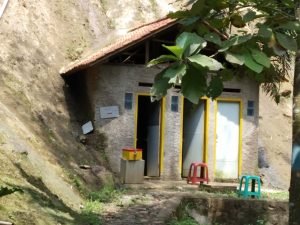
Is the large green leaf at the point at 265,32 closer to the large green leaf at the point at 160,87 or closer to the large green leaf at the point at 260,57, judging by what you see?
the large green leaf at the point at 260,57

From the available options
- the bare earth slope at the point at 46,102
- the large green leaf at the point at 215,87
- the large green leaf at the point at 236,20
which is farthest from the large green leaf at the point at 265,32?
the bare earth slope at the point at 46,102

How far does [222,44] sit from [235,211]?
8814 millimetres

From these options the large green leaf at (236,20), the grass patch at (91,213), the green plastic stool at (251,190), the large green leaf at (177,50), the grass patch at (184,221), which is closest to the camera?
the large green leaf at (177,50)

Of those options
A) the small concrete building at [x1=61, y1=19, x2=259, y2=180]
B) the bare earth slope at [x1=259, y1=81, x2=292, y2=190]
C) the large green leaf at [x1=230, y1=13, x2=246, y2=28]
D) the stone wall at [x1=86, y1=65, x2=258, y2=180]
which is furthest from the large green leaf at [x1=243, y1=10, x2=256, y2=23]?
the bare earth slope at [x1=259, y1=81, x2=292, y2=190]

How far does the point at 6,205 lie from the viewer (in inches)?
273

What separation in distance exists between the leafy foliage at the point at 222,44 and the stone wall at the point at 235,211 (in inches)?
294

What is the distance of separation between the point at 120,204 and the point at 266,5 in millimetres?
7474

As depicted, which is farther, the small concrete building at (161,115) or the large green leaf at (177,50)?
the small concrete building at (161,115)

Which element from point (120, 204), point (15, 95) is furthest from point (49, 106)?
point (120, 204)

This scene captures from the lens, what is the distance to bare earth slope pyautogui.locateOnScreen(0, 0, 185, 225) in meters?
8.26

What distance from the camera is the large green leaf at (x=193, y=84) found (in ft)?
9.05

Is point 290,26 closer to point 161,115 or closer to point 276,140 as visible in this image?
point 161,115

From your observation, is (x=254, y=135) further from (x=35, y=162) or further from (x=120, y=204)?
(x=35, y=162)

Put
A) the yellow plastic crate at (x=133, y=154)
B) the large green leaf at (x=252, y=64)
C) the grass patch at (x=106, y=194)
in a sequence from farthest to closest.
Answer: the yellow plastic crate at (x=133, y=154) → the grass patch at (x=106, y=194) → the large green leaf at (x=252, y=64)
